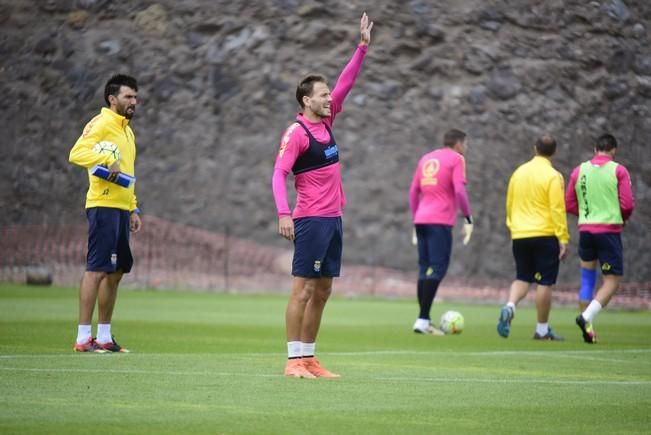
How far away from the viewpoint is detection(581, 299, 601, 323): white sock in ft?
47.9

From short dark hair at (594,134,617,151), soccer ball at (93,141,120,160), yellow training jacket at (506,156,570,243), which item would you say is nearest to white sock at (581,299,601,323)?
yellow training jacket at (506,156,570,243)

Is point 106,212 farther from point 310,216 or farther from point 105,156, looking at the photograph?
point 310,216

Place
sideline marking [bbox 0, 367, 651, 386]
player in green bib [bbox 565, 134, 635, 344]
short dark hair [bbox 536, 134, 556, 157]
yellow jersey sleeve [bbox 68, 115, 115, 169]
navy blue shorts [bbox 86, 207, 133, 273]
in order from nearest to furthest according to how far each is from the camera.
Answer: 1. sideline marking [bbox 0, 367, 651, 386]
2. yellow jersey sleeve [bbox 68, 115, 115, 169]
3. navy blue shorts [bbox 86, 207, 133, 273]
4. player in green bib [bbox 565, 134, 635, 344]
5. short dark hair [bbox 536, 134, 556, 157]

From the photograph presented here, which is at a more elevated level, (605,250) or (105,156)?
(105,156)

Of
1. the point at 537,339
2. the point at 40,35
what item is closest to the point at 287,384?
the point at 537,339

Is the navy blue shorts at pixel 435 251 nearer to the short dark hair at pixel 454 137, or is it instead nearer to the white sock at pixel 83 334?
the short dark hair at pixel 454 137

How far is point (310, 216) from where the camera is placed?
9.91 m

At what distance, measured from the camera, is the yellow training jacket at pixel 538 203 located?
15.6 m

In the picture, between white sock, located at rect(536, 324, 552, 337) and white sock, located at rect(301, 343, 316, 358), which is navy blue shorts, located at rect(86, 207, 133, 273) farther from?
white sock, located at rect(536, 324, 552, 337)

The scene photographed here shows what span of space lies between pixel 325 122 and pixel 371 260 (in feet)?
73.0

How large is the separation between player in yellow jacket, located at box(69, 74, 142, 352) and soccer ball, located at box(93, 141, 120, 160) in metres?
0.01

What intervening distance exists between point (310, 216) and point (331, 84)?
23181mm

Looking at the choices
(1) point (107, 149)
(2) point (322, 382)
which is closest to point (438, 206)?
(1) point (107, 149)

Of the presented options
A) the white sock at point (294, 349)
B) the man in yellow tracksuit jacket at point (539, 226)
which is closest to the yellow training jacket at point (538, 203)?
the man in yellow tracksuit jacket at point (539, 226)
